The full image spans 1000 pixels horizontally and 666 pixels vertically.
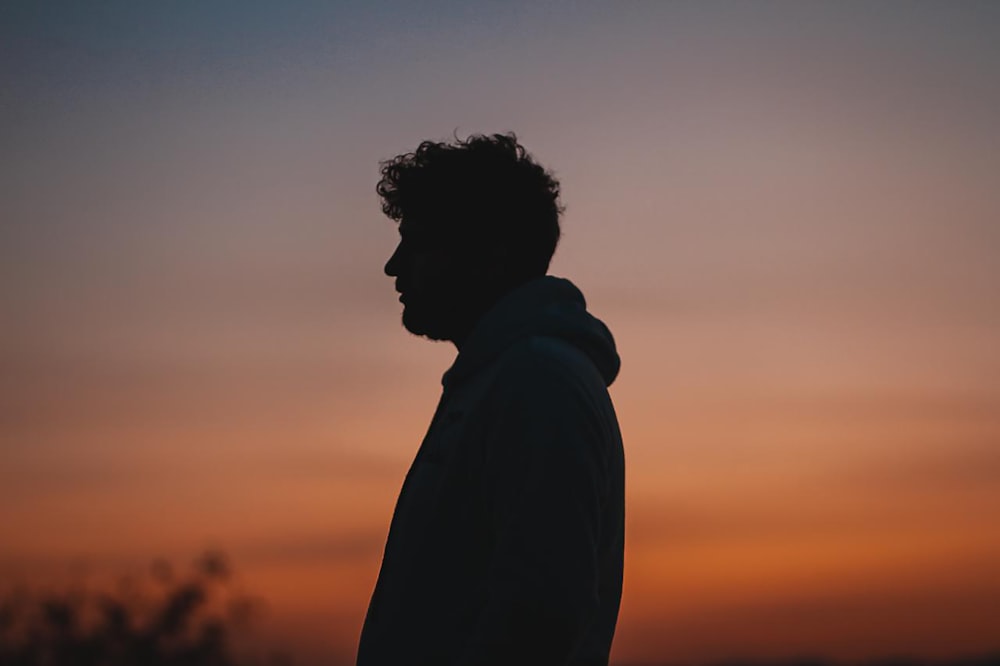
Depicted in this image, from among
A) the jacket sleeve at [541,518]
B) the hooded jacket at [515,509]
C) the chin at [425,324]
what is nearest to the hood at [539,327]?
the hooded jacket at [515,509]

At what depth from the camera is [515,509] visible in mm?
2391

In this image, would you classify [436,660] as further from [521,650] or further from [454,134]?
[454,134]

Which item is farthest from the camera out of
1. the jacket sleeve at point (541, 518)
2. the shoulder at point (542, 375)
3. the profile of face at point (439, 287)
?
the profile of face at point (439, 287)

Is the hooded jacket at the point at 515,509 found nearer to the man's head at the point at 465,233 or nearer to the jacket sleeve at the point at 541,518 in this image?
the jacket sleeve at the point at 541,518

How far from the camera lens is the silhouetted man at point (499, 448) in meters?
2.35

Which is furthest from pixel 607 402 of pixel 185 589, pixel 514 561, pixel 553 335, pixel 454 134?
pixel 185 589

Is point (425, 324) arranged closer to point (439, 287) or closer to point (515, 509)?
point (439, 287)

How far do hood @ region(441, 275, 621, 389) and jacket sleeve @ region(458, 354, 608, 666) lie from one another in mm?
226

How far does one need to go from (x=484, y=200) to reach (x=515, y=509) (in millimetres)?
885

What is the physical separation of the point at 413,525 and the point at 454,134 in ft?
3.54

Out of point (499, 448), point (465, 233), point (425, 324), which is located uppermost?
point (465, 233)

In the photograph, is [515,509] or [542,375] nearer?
[515,509]

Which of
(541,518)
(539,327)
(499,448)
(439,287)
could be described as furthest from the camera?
(439,287)

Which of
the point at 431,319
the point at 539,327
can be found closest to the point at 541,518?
the point at 539,327
